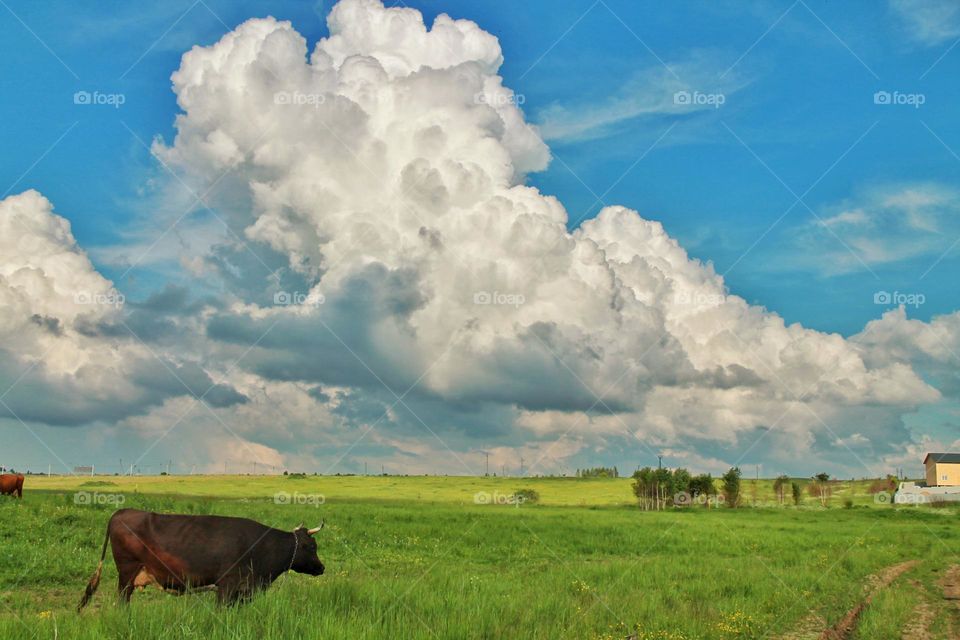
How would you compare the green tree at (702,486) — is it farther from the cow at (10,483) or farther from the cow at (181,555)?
the cow at (181,555)

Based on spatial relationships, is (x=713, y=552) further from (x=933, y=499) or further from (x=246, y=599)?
(x=933, y=499)

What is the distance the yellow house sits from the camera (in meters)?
116

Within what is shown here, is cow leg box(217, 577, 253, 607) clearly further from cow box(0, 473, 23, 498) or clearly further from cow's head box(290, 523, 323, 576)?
cow box(0, 473, 23, 498)

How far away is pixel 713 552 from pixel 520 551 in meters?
9.71

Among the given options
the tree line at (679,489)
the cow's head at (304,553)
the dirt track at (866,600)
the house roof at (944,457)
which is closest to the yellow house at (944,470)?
the house roof at (944,457)

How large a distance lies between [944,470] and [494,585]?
12246 cm

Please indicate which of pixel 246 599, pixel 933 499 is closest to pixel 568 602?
pixel 246 599

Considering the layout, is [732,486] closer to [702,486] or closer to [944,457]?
[702,486]

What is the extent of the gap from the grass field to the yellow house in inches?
3381

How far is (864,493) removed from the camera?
136 metres

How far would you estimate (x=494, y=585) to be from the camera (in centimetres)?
1862

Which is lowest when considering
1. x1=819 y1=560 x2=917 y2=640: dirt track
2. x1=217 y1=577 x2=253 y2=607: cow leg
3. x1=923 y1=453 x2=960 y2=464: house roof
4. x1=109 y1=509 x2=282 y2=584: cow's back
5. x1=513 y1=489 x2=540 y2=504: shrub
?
x1=513 y1=489 x2=540 y2=504: shrub

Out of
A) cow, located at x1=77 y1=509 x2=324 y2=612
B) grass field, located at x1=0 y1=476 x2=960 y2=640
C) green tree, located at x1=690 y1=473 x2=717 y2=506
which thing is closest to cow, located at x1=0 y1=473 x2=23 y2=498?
grass field, located at x1=0 y1=476 x2=960 y2=640

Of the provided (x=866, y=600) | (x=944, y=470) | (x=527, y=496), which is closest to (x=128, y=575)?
(x=866, y=600)
